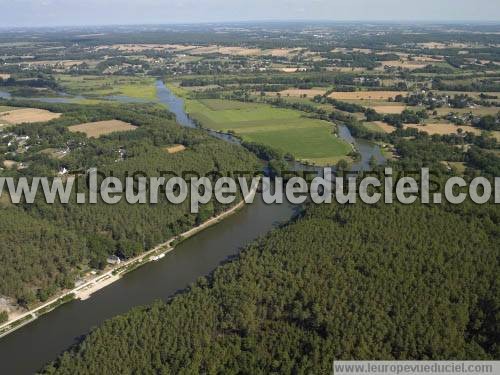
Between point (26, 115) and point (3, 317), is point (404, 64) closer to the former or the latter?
point (26, 115)

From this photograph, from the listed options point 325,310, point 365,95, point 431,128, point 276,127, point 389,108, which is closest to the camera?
point 325,310

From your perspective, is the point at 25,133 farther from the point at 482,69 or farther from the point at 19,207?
the point at 482,69

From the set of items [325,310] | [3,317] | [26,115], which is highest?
[26,115]

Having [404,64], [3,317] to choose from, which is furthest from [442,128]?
[404,64]

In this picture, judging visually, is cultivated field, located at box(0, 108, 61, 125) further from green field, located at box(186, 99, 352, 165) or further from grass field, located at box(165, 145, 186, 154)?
grass field, located at box(165, 145, 186, 154)

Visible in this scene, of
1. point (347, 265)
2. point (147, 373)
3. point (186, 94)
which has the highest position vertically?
point (186, 94)

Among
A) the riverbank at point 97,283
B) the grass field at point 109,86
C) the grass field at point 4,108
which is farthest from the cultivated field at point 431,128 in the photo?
the grass field at point 4,108

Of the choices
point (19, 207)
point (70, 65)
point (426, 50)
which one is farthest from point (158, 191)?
point (426, 50)
